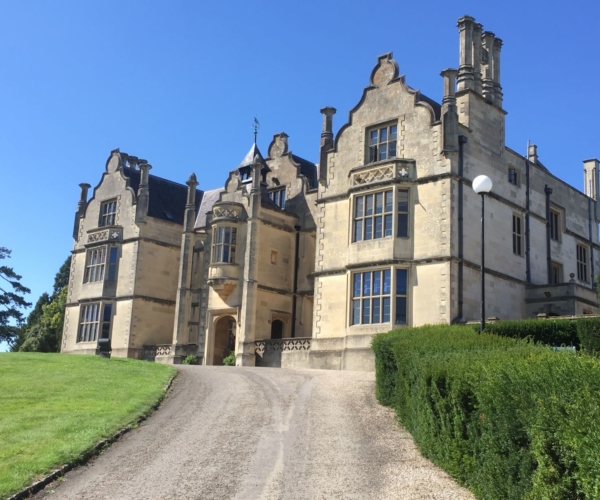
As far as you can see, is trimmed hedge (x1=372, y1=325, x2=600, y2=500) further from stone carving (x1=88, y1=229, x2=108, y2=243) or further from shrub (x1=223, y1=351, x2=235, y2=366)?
stone carving (x1=88, y1=229, x2=108, y2=243)

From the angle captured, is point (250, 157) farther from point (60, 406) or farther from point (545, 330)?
point (60, 406)

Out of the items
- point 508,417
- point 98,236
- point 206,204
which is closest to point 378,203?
point 206,204

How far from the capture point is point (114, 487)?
443 inches

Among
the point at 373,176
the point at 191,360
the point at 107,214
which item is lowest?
the point at 191,360

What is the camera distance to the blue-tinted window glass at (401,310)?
28.3m

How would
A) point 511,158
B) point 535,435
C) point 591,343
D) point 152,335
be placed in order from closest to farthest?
point 535,435 → point 591,343 → point 511,158 → point 152,335

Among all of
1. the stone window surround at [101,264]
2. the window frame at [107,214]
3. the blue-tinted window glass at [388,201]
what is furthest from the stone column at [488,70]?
the window frame at [107,214]

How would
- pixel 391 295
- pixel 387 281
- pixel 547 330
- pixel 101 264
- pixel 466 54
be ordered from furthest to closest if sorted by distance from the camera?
pixel 101 264 < pixel 466 54 < pixel 387 281 < pixel 391 295 < pixel 547 330

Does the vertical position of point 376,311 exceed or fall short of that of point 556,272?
it falls short

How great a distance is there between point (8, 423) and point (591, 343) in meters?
14.4

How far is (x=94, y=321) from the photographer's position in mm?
42719

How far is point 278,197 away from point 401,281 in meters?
13.4

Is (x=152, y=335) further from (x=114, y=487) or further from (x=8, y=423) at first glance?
(x=114, y=487)

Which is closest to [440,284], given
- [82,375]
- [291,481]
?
[82,375]
